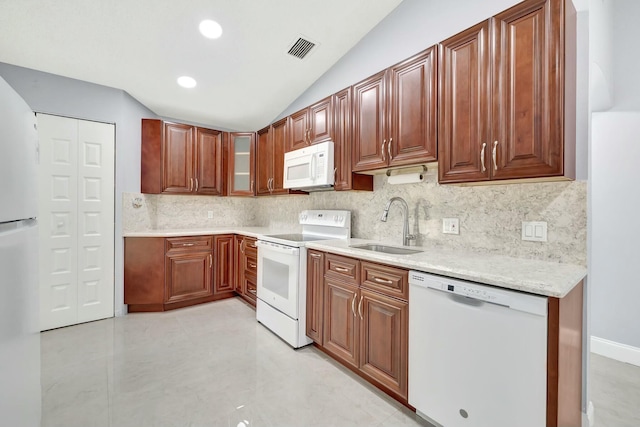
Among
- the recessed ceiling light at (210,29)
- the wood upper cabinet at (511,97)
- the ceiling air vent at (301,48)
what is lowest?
the wood upper cabinet at (511,97)

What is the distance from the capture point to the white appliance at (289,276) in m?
2.47

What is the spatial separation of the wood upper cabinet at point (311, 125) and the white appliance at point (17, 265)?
2085 millimetres

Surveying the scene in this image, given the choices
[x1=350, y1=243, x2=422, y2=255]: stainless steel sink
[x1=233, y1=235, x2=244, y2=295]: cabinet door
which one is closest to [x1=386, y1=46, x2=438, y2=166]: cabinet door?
[x1=350, y1=243, x2=422, y2=255]: stainless steel sink

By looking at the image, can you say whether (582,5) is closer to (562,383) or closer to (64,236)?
(562,383)

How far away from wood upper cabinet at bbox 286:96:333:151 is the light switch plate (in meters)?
1.73

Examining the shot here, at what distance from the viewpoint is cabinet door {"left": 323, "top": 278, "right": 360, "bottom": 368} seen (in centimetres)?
201

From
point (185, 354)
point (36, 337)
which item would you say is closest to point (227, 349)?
point (185, 354)

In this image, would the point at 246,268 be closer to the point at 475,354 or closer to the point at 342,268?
the point at 342,268

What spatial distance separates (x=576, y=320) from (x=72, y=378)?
3158mm

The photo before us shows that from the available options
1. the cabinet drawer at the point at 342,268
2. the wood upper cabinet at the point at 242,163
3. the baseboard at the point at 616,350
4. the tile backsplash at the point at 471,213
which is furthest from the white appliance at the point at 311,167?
the baseboard at the point at 616,350

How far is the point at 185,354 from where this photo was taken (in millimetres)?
2381

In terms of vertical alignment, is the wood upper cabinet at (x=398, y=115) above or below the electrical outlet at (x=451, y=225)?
above

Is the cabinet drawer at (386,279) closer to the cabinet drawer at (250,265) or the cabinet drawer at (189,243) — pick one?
the cabinet drawer at (250,265)

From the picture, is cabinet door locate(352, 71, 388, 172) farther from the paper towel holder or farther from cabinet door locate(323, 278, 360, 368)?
cabinet door locate(323, 278, 360, 368)
